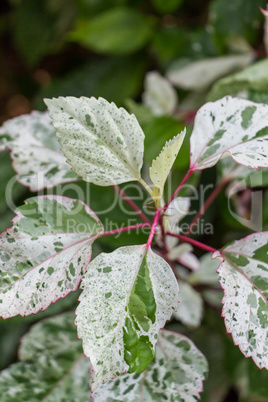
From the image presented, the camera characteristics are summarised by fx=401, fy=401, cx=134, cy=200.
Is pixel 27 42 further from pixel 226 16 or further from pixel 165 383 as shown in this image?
pixel 165 383

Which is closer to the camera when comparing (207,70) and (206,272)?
(206,272)

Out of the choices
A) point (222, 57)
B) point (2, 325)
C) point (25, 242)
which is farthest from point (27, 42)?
point (25, 242)

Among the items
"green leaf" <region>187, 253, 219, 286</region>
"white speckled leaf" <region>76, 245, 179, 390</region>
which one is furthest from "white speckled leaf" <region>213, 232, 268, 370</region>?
"green leaf" <region>187, 253, 219, 286</region>

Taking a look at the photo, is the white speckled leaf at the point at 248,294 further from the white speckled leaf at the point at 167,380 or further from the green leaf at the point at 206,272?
the green leaf at the point at 206,272

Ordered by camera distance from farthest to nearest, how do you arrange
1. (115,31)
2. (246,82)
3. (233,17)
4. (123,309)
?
(115,31) < (233,17) < (246,82) < (123,309)

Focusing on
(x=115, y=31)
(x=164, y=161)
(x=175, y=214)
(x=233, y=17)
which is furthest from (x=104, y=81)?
(x=164, y=161)

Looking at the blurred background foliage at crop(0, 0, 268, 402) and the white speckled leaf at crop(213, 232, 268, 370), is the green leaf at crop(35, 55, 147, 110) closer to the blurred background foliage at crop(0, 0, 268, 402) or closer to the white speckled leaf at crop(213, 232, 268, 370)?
the blurred background foliage at crop(0, 0, 268, 402)

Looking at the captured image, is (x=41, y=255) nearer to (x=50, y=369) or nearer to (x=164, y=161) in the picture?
(x=164, y=161)
